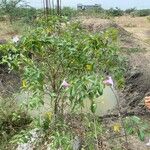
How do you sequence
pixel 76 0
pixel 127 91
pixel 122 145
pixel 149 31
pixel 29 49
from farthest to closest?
pixel 76 0 → pixel 149 31 → pixel 127 91 → pixel 122 145 → pixel 29 49

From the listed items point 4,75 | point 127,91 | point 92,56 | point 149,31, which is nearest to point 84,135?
point 92,56

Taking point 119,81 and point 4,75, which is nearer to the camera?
point 119,81

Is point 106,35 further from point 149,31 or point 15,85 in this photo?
point 149,31

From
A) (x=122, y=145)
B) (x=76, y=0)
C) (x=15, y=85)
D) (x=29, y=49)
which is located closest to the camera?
(x=29, y=49)

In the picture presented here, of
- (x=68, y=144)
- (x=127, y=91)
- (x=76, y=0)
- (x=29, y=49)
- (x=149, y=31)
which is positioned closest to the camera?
(x=68, y=144)

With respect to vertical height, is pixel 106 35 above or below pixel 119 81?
above

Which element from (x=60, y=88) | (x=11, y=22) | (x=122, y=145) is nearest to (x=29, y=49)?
(x=60, y=88)

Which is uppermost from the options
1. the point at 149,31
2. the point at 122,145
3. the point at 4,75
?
the point at 122,145

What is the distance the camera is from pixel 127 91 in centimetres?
473

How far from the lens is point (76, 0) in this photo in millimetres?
13477

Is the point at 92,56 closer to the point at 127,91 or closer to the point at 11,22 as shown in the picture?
the point at 127,91

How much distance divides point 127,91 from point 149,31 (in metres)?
6.57

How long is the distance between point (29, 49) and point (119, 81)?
2.08 feet

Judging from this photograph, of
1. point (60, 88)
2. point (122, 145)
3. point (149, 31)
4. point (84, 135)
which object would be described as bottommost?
point (149, 31)
